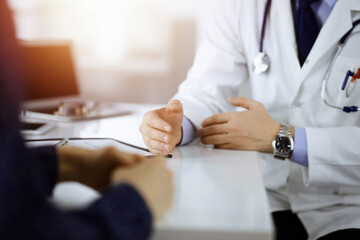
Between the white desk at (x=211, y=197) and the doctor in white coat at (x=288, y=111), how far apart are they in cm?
9

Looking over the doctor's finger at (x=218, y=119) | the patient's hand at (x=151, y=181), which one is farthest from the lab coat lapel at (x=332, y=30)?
the patient's hand at (x=151, y=181)

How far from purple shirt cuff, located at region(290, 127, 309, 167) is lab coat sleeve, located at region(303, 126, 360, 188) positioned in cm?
2

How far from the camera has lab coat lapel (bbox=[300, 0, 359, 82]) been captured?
40.1 inches

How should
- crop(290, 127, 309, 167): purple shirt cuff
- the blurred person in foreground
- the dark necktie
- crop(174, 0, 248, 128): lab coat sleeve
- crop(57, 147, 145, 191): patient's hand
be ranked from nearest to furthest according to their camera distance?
the blurred person in foreground → crop(57, 147, 145, 191): patient's hand → crop(290, 127, 309, 167): purple shirt cuff → the dark necktie → crop(174, 0, 248, 128): lab coat sleeve

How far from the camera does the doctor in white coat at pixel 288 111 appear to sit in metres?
0.94

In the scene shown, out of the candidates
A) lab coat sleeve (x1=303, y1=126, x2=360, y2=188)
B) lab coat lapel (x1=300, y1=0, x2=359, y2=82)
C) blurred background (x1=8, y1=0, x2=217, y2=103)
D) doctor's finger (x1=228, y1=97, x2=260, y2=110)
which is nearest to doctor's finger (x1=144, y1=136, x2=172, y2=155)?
doctor's finger (x1=228, y1=97, x2=260, y2=110)

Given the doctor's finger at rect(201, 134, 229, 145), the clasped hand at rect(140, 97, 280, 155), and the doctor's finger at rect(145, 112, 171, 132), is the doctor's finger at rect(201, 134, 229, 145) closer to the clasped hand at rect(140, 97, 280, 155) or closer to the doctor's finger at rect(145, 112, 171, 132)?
the clasped hand at rect(140, 97, 280, 155)

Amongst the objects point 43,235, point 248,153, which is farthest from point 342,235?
point 43,235

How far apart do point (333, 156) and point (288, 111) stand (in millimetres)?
A: 226

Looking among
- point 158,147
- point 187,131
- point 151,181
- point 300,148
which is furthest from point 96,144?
point 300,148

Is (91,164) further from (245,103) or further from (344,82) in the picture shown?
(344,82)

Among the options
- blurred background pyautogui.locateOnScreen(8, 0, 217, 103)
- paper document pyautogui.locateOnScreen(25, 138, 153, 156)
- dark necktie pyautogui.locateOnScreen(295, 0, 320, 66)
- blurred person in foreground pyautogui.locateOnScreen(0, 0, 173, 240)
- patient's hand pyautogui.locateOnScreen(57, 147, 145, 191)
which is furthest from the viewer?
blurred background pyautogui.locateOnScreen(8, 0, 217, 103)

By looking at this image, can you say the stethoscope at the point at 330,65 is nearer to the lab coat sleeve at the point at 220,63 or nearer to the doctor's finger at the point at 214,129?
the lab coat sleeve at the point at 220,63

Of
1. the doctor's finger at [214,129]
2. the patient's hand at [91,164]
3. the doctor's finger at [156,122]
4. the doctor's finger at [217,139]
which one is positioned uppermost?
the patient's hand at [91,164]
